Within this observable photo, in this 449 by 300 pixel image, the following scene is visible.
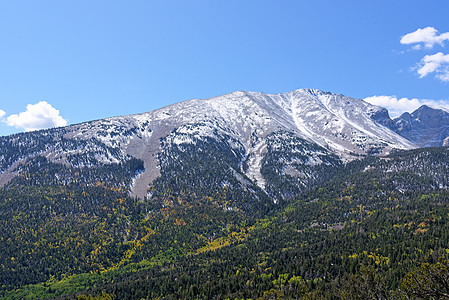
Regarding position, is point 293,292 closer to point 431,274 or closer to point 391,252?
point 391,252

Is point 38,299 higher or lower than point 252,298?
higher

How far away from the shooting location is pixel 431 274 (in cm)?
3362

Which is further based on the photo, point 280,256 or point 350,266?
point 280,256

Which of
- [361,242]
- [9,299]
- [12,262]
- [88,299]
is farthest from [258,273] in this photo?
[12,262]

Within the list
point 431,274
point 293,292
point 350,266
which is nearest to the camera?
point 431,274

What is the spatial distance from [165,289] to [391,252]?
5164 inches

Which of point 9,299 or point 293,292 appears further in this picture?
point 9,299

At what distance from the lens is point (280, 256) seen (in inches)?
7018

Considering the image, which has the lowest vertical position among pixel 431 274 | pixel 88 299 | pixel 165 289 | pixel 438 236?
pixel 438 236

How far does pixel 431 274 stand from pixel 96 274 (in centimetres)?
21398

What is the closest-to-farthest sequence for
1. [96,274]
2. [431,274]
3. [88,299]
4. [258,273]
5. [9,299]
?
[431,274] < [88,299] < [258,273] < [9,299] < [96,274]

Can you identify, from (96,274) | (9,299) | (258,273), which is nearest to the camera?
(258,273)

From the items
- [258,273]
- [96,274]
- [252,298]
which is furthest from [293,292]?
[96,274]

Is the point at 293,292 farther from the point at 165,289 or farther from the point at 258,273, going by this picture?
the point at 165,289
